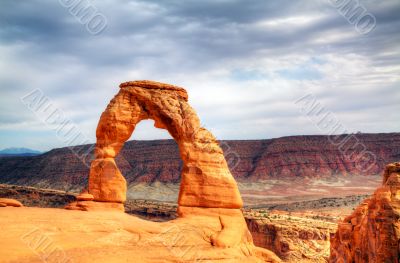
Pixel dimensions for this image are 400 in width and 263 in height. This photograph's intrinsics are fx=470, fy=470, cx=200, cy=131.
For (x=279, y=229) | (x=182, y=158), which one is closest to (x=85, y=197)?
(x=182, y=158)

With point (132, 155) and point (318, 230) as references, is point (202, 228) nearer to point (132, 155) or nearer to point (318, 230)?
point (318, 230)

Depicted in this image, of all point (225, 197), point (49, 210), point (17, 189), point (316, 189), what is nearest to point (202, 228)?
point (225, 197)

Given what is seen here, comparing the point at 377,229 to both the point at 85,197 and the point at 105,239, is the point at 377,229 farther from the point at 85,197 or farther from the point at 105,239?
the point at 85,197

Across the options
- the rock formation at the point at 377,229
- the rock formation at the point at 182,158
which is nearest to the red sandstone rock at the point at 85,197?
the rock formation at the point at 182,158

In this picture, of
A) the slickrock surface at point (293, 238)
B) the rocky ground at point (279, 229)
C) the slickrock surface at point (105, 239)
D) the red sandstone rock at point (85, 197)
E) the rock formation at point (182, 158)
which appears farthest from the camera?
the rocky ground at point (279, 229)

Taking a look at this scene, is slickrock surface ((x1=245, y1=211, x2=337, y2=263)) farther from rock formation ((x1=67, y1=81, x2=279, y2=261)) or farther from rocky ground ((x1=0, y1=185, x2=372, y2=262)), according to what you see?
rock formation ((x1=67, y1=81, x2=279, y2=261))

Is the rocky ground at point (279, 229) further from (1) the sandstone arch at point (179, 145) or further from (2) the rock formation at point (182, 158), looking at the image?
(1) the sandstone arch at point (179, 145)

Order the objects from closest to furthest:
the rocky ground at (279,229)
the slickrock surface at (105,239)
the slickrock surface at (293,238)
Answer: the slickrock surface at (105,239) < the slickrock surface at (293,238) < the rocky ground at (279,229)
